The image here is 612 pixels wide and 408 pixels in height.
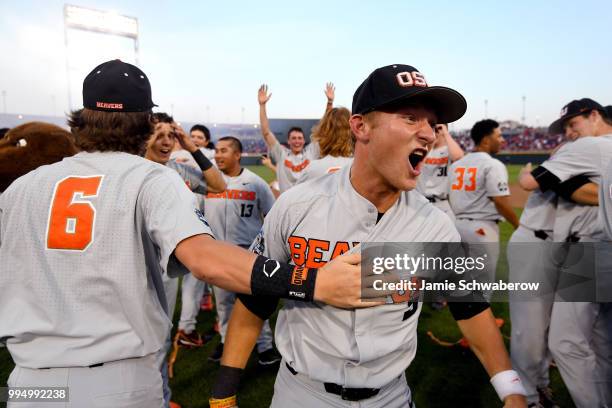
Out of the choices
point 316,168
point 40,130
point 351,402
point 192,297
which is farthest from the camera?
point 192,297

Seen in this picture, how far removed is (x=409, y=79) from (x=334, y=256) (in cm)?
92

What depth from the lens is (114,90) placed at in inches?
77.7

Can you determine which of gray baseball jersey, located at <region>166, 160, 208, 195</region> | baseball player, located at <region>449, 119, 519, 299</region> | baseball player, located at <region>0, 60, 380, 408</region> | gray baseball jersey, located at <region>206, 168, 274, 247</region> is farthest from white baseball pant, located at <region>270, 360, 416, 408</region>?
baseball player, located at <region>449, 119, 519, 299</region>

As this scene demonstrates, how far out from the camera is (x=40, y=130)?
8.66 ft

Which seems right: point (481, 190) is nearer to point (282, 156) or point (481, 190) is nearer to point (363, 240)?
point (282, 156)

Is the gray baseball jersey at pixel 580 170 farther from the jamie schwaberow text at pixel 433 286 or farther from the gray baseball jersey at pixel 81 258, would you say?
the gray baseball jersey at pixel 81 258

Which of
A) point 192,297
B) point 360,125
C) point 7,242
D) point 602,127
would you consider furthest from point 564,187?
point 192,297

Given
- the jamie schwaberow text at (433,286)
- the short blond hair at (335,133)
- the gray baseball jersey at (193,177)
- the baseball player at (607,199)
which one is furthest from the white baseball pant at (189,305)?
the baseball player at (607,199)

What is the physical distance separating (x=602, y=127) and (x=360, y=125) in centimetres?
302

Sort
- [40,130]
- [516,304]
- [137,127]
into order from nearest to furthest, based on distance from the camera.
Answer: [137,127], [40,130], [516,304]

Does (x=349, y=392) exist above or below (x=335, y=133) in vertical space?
below

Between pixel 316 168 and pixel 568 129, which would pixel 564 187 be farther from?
pixel 316 168

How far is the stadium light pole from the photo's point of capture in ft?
110

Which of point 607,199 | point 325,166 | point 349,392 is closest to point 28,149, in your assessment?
point 349,392
